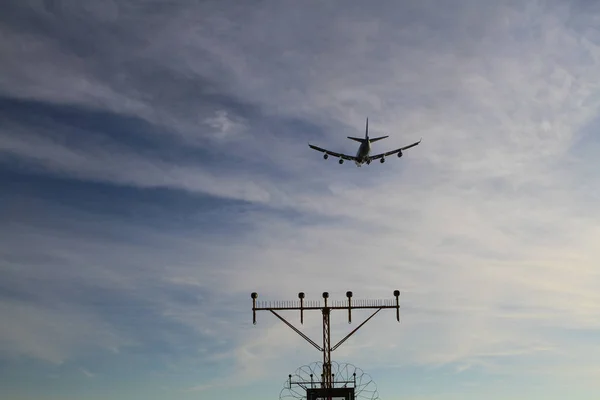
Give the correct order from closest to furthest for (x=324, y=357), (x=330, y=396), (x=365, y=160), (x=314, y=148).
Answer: (x=330, y=396) < (x=324, y=357) < (x=365, y=160) < (x=314, y=148)

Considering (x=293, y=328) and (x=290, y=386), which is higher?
(x=293, y=328)

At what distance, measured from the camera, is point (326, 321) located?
59.7 meters

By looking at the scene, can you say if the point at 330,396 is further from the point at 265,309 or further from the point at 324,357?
the point at 265,309

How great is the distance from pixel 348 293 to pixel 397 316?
522 cm

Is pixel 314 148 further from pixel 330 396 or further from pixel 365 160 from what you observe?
pixel 330 396

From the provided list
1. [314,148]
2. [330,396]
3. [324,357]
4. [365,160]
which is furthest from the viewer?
[314,148]

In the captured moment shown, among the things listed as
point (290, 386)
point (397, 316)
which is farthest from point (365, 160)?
point (290, 386)

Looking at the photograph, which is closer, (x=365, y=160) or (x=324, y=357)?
(x=324, y=357)

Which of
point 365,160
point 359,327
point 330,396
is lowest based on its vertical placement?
point 330,396

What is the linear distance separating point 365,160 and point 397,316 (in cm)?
6304

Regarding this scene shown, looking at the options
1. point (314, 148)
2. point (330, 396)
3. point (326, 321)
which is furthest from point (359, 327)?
point (314, 148)

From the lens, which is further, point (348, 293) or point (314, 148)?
point (314, 148)

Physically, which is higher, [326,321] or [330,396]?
[326,321]

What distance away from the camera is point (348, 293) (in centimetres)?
5962
